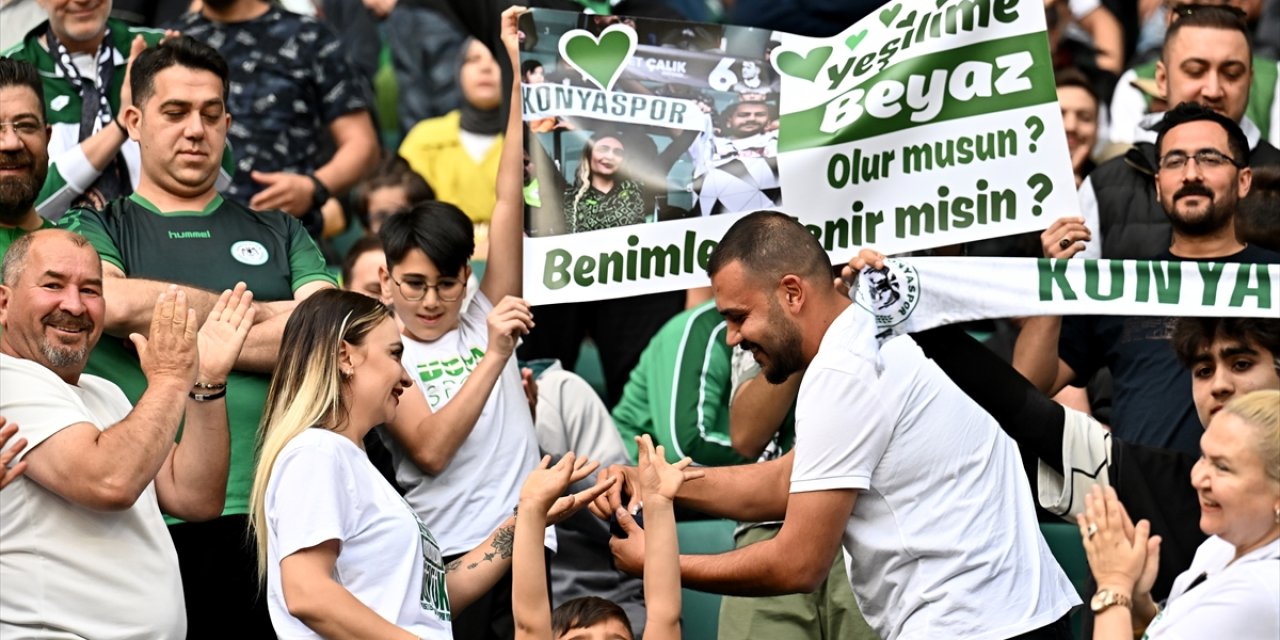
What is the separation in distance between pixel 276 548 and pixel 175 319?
26.1 inches

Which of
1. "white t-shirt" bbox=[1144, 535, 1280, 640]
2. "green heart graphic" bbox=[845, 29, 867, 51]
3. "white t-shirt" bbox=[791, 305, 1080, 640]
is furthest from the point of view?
"green heart graphic" bbox=[845, 29, 867, 51]

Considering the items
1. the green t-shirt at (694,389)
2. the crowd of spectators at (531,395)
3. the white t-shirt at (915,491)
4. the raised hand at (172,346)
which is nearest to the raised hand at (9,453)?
the crowd of spectators at (531,395)

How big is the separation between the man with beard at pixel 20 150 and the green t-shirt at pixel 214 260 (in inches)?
6.0

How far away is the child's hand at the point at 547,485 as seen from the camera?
16.1 ft

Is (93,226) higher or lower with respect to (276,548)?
higher

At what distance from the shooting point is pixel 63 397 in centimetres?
482

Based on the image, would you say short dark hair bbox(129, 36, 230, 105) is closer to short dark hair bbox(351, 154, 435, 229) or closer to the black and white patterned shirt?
the black and white patterned shirt

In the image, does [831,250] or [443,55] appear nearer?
[831,250]

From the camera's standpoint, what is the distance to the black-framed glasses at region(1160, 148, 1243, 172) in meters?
6.69

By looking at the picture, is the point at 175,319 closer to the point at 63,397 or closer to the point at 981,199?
the point at 63,397

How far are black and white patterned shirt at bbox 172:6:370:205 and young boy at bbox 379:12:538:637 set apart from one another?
157cm

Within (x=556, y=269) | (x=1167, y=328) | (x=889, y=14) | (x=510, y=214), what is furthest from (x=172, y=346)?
(x=1167, y=328)

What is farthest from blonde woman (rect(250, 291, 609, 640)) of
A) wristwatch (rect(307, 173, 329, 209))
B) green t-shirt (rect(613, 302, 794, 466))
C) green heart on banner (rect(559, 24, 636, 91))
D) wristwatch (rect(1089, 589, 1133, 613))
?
wristwatch (rect(307, 173, 329, 209))

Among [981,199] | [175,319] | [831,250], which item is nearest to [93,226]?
[175,319]
